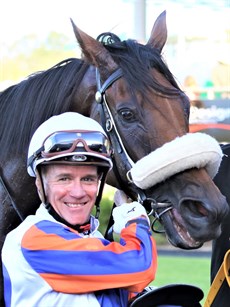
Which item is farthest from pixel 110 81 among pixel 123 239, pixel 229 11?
pixel 229 11

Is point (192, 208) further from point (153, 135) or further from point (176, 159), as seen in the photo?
point (153, 135)

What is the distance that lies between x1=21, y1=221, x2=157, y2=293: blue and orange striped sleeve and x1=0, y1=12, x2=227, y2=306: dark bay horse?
0.44m

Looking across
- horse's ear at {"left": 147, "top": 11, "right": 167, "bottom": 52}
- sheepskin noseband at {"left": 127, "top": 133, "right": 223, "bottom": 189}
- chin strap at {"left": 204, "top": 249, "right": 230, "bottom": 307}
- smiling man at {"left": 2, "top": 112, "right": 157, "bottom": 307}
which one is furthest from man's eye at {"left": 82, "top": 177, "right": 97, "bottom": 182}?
horse's ear at {"left": 147, "top": 11, "right": 167, "bottom": 52}

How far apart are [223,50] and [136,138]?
45.1 feet

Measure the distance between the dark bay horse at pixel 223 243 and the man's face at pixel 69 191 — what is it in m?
0.90

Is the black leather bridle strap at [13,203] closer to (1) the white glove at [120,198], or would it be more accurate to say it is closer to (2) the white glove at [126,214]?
(1) the white glove at [120,198]

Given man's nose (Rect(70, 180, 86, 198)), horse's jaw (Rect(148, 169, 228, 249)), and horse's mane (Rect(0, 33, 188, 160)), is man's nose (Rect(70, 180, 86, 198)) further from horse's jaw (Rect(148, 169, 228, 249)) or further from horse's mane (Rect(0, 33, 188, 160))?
horse's mane (Rect(0, 33, 188, 160))

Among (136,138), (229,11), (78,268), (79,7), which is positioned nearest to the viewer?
(78,268)

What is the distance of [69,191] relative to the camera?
2180mm

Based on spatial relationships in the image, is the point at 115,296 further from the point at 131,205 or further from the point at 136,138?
the point at 136,138

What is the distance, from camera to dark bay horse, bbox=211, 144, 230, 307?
2881 millimetres

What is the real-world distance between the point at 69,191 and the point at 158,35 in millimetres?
1173

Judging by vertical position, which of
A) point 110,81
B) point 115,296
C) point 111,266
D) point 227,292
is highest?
point 110,81

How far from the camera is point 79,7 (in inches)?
502
